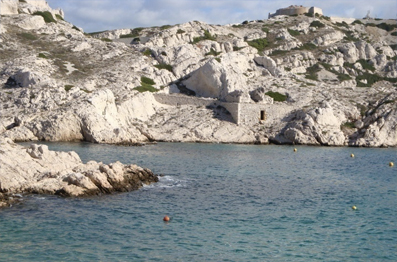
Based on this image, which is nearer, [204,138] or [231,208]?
[231,208]

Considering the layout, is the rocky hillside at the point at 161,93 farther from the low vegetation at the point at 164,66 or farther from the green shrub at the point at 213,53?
the low vegetation at the point at 164,66

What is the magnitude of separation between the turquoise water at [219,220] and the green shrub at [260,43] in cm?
6734

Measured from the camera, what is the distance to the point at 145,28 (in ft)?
353

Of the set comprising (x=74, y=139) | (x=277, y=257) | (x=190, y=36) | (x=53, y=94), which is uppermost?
(x=190, y=36)

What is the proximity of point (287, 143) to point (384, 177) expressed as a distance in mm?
24382

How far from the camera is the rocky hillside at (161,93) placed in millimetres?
55906

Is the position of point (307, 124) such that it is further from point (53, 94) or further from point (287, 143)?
point (53, 94)

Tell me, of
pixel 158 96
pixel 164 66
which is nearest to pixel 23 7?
pixel 164 66

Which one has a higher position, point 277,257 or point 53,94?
point 53,94

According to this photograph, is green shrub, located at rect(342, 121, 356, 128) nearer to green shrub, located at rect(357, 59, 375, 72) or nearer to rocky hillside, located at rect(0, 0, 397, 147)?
rocky hillside, located at rect(0, 0, 397, 147)

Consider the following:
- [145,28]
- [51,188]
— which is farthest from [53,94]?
[145,28]

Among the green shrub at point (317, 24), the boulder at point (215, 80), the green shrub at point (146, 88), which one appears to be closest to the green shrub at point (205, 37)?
the boulder at point (215, 80)

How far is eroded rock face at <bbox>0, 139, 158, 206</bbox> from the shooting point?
26547mm

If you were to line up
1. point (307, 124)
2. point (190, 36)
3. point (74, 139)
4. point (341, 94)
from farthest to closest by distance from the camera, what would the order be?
point (190, 36)
point (341, 94)
point (307, 124)
point (74, 139)
